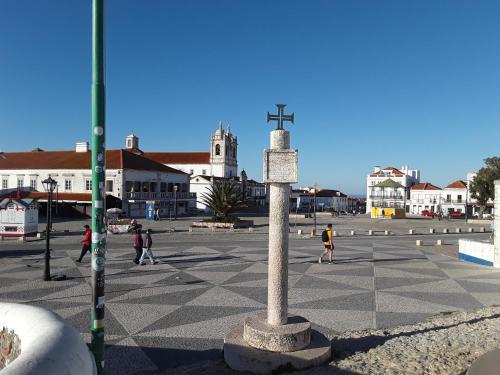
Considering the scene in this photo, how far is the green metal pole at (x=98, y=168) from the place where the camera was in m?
5.10

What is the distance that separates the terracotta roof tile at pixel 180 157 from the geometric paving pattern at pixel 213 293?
7589 centimetres

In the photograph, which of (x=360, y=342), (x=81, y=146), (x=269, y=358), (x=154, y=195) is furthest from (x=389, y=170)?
(x=269, y=358)

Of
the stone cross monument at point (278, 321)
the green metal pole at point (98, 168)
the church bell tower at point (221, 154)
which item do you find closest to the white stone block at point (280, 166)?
the stone cross monument at point (278, 321)

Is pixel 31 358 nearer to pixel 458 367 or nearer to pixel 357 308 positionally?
pixel 458 367

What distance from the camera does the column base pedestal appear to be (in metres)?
6.69

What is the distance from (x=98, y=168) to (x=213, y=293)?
7847 mm

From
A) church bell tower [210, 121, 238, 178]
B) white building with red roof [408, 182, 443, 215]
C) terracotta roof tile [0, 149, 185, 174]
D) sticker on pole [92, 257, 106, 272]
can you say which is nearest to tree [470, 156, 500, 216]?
white building with red roof [408, 182, 443, 215]

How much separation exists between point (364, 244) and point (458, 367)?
1849 cm

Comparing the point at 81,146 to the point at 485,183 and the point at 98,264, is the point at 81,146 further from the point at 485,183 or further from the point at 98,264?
the point at 98,264

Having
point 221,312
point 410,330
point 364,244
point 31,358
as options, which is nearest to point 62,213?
point 364,244

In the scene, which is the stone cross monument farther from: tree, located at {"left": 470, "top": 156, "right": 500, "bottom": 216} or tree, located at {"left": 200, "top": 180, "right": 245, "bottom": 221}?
tree, located at {"left": 470, "top": 156, "right": 500, "bottom": 216}

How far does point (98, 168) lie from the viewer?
5.14m

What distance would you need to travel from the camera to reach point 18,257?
1820 cm

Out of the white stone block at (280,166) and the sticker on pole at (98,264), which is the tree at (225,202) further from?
the sticker on pole at (98,264)
